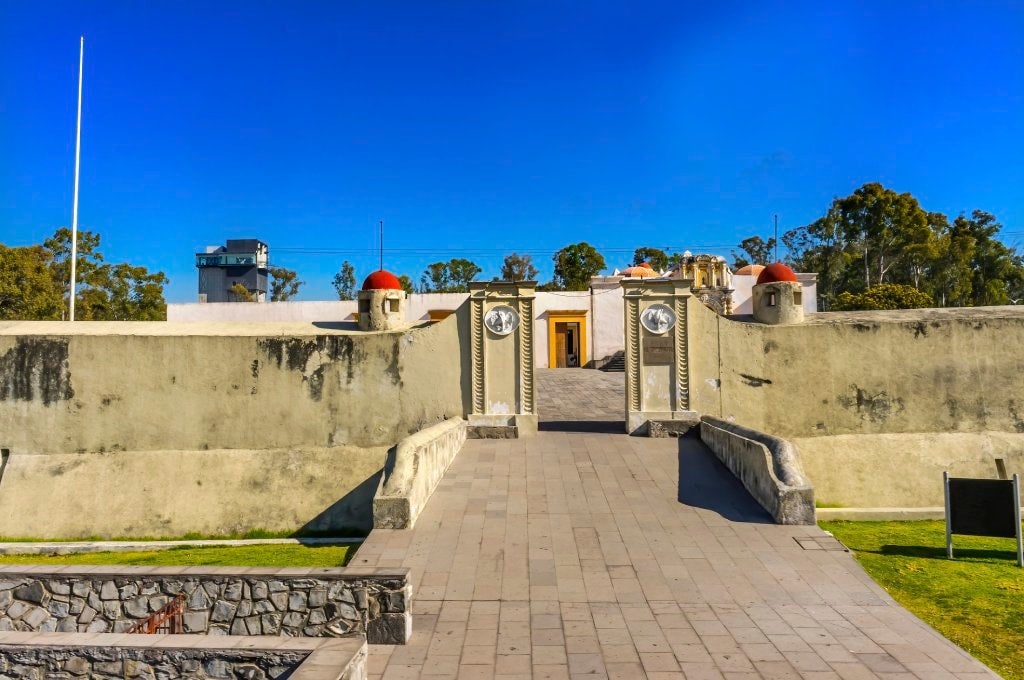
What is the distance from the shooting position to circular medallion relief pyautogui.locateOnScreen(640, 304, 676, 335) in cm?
1120

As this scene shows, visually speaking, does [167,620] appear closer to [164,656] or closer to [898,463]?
[164,656]

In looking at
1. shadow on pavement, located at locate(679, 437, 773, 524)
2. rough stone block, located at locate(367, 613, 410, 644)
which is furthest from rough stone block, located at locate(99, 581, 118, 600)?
shadow on pavement, located at locate(679, 437, 773, 524)

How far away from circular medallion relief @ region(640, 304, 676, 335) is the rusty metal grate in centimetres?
865

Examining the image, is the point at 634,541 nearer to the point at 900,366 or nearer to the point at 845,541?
the point at 845,541

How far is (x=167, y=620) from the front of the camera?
426cm

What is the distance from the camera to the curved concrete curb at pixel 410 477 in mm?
6570

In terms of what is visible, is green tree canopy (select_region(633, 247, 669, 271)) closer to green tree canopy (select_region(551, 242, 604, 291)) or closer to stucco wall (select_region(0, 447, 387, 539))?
green tree canopy (select_region(551, 242, 604, 291))

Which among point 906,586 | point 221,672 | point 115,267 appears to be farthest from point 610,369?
point 115,267

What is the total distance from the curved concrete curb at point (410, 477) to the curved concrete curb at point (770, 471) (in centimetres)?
409

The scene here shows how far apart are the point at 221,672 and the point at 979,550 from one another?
775 cm

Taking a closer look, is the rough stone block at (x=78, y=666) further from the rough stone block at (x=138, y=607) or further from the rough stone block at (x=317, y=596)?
the rough stone block at (x=317, y=596)

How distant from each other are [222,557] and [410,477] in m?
3.87

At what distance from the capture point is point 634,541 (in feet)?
20.7

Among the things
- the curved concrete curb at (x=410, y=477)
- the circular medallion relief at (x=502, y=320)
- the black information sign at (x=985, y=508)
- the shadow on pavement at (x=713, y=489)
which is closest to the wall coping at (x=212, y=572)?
the curved concrete curb at (x=410, y=477)
